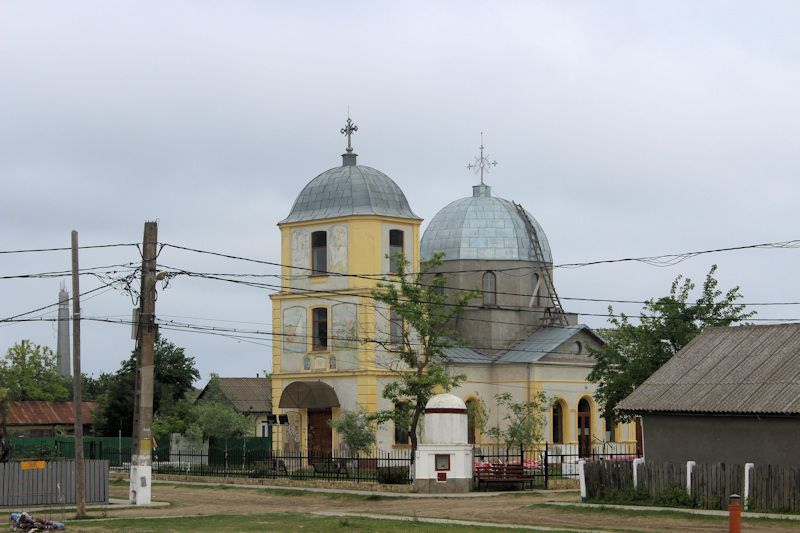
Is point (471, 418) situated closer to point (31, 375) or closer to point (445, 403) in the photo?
point (445, 403)

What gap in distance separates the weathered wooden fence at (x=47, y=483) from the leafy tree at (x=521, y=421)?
71.3 ft

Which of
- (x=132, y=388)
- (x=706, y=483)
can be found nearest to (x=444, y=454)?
(x=706, y=483)

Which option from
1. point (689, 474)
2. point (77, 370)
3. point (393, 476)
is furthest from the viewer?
point (393, 476)

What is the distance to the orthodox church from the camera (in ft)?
202

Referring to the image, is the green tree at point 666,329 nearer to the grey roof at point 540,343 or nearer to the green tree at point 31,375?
the grey roof at point 540,343

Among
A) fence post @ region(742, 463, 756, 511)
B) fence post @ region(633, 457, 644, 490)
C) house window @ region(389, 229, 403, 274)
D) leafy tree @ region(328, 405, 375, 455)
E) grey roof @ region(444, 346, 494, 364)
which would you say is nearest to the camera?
fence post @ region(742, 463, 756, 511)

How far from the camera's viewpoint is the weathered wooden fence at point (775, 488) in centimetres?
3378

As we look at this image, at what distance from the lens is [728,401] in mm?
37000

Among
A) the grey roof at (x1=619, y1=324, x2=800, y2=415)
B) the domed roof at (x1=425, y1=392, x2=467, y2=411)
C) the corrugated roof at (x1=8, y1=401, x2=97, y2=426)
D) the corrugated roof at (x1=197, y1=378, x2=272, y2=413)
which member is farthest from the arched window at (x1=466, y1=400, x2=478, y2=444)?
the corrugated roof at (x1=197, y1=378, x2=272, y2=413)

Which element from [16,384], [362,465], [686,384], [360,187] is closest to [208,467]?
[362,465]

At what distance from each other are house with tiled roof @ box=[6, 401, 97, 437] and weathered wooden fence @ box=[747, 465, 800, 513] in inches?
2131

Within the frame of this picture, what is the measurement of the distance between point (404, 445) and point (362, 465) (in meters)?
5.90

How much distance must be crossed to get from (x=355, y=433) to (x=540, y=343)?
15.5m

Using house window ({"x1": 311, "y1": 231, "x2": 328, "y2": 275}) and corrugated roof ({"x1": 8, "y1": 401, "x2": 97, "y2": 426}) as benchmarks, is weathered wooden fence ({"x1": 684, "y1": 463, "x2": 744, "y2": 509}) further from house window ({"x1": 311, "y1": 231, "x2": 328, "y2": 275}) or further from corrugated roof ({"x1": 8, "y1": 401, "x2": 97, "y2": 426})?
corrugated roof ({"x1": 8, "y1": 401, "x2": 97, "y2": 426})
